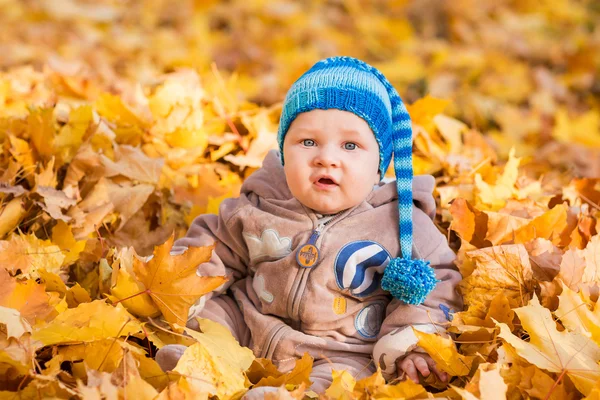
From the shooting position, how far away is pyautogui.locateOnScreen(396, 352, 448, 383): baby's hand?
1669mm

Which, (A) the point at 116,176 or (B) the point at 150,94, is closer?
(A) the point at 116,176

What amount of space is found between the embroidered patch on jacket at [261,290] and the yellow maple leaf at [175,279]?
0.75ft

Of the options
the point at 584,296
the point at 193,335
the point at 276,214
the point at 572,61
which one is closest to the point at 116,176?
the point at 276,214

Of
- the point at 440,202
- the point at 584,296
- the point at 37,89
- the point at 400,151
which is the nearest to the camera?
the point at 584,296

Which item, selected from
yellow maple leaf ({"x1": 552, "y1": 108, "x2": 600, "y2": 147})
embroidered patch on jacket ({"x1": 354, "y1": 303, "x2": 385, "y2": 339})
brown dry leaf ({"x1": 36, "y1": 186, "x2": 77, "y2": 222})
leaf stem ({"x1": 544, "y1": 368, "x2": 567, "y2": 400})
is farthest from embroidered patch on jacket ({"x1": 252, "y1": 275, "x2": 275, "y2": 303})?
yellow maple leaf ({"x1": 552, "y1": 108, "x2": 600, "y2": 147})

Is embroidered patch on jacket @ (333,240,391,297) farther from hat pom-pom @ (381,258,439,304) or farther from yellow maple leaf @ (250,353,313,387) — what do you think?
yellow maple leaf @ (250,353,313,387)

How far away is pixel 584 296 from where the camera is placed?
172 centimetres

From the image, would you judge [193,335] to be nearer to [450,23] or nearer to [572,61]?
[572,61]

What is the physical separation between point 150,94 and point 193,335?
1.92 metres

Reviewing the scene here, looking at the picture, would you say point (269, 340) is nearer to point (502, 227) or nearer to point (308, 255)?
point (308, 255)

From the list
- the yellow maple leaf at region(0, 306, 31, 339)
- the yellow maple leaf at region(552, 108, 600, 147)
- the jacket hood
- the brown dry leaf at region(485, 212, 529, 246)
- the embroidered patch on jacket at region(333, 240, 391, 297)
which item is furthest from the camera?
the yellow maple leaf at region(552, 108, 600, 147)

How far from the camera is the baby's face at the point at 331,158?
175 cm

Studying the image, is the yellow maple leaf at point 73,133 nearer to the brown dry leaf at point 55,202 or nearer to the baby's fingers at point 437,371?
the brown dry leaf at point 55,202

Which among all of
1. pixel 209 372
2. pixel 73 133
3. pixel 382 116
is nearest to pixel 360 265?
pixel 382 116
